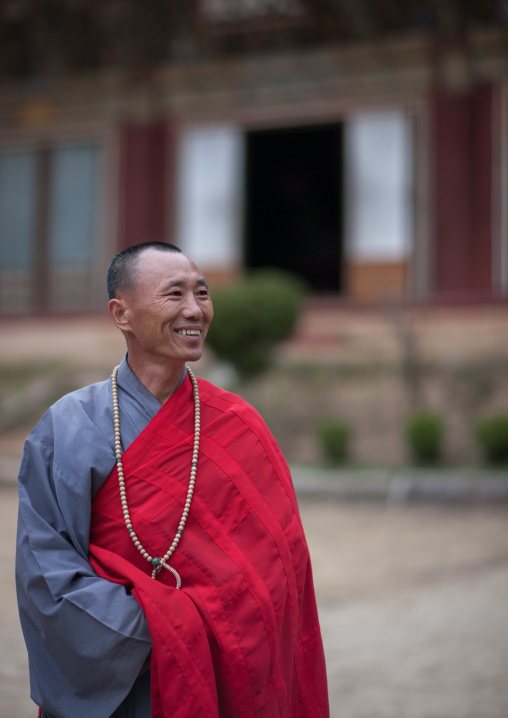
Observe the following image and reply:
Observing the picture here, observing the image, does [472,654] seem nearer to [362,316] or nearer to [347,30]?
[362,316]

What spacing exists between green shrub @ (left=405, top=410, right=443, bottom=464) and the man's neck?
19.2 ft

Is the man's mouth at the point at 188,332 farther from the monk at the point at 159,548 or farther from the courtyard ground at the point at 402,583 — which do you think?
the courtyard ground at the point at 402,583

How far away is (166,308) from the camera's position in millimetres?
1922

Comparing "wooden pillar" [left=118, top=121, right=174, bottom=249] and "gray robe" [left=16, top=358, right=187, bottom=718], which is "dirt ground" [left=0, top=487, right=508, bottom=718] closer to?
"gray robe" [left=16, top=358, right=187, bottom=718]

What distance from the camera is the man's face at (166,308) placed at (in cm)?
193

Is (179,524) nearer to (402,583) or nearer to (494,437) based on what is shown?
(402,583)

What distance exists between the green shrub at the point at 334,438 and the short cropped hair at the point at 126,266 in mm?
5988

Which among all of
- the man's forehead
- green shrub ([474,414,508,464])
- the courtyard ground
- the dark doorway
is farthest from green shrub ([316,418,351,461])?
the dark doorway

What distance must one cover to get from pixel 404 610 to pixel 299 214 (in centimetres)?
1278

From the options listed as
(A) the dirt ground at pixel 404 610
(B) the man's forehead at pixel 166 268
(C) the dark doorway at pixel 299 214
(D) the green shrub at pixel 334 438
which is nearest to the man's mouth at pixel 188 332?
(B) the man's forehead at pixel 166 268

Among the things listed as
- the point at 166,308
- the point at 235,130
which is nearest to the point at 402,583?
the point at 166,308

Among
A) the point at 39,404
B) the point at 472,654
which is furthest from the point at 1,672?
the point at 39,404

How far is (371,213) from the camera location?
1140 cm

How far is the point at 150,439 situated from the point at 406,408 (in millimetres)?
7050
